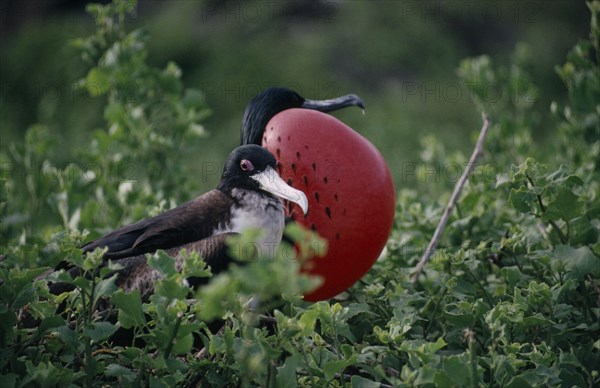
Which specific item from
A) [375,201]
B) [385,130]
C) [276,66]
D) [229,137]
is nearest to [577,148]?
[375,201]

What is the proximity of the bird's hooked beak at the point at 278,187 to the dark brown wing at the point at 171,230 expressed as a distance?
9 centimetres

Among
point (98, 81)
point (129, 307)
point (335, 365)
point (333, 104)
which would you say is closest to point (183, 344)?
point (129, 307)

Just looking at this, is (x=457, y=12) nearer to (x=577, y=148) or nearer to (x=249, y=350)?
(x=577, y=148)

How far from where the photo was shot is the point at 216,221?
1.60 meters

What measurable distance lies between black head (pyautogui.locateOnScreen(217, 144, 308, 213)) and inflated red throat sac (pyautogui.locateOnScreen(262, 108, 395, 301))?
4cm

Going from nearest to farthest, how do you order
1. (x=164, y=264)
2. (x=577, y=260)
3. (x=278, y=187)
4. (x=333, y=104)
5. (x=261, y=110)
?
1. (x=164, y=264)
2. (x=577, y=260)
3. (x=278, y=187)
4. (x=261, y=110)
5. (x=333, y=104)

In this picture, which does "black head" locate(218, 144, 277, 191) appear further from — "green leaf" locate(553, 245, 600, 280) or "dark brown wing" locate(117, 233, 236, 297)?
"green leaf" locate(553, 245, 600, 280)

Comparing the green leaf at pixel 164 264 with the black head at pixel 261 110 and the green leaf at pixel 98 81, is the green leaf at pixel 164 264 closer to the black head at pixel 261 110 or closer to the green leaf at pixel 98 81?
the black head at pixel 261 110

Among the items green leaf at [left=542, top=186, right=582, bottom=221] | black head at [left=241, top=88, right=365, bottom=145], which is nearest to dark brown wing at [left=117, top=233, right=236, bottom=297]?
black head at [left=241, top=88, right=365, bottom=145]

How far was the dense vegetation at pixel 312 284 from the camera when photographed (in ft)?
3.74

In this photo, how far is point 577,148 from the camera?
8.09 feet

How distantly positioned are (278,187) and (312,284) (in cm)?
64

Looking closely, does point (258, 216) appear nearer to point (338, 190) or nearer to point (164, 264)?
point (338, 190)

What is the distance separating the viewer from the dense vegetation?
1.14 meters
